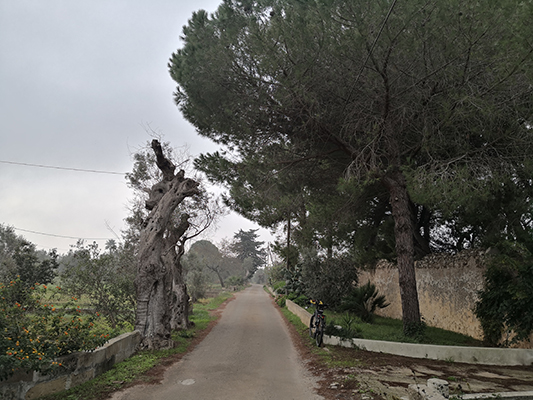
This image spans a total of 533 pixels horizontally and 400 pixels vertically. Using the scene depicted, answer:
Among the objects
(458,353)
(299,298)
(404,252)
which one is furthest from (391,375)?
(299,298)

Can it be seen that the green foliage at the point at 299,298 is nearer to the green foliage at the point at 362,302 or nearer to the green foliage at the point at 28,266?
the green foliage at the point at 362,302

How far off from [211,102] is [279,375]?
7663 mm

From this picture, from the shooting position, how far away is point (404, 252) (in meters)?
9.48

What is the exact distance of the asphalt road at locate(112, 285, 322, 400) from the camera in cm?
554

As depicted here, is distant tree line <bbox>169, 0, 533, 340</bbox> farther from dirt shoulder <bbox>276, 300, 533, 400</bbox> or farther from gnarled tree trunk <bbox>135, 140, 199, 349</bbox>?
dirt shoulder <bbox>276, 300, 533, 400</bbox>

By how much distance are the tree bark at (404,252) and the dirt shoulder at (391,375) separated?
5.49ft

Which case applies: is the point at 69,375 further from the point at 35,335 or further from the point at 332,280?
the point at 332,280

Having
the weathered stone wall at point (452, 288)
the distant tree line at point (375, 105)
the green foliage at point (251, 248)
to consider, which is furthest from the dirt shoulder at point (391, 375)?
the green foliage at point (251, 248)

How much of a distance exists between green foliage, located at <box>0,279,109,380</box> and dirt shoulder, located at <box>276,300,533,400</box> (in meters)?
3.92

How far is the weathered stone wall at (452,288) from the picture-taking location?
382 inches

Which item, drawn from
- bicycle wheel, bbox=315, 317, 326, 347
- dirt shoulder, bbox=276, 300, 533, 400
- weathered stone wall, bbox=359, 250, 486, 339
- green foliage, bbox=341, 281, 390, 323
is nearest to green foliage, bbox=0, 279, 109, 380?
dirt shoulder, bbox=276, 300, 533, 400

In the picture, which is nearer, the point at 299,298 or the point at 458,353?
the point at 458,353

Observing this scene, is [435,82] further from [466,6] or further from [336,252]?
Result: [336,252]

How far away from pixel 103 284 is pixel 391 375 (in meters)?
8.29
